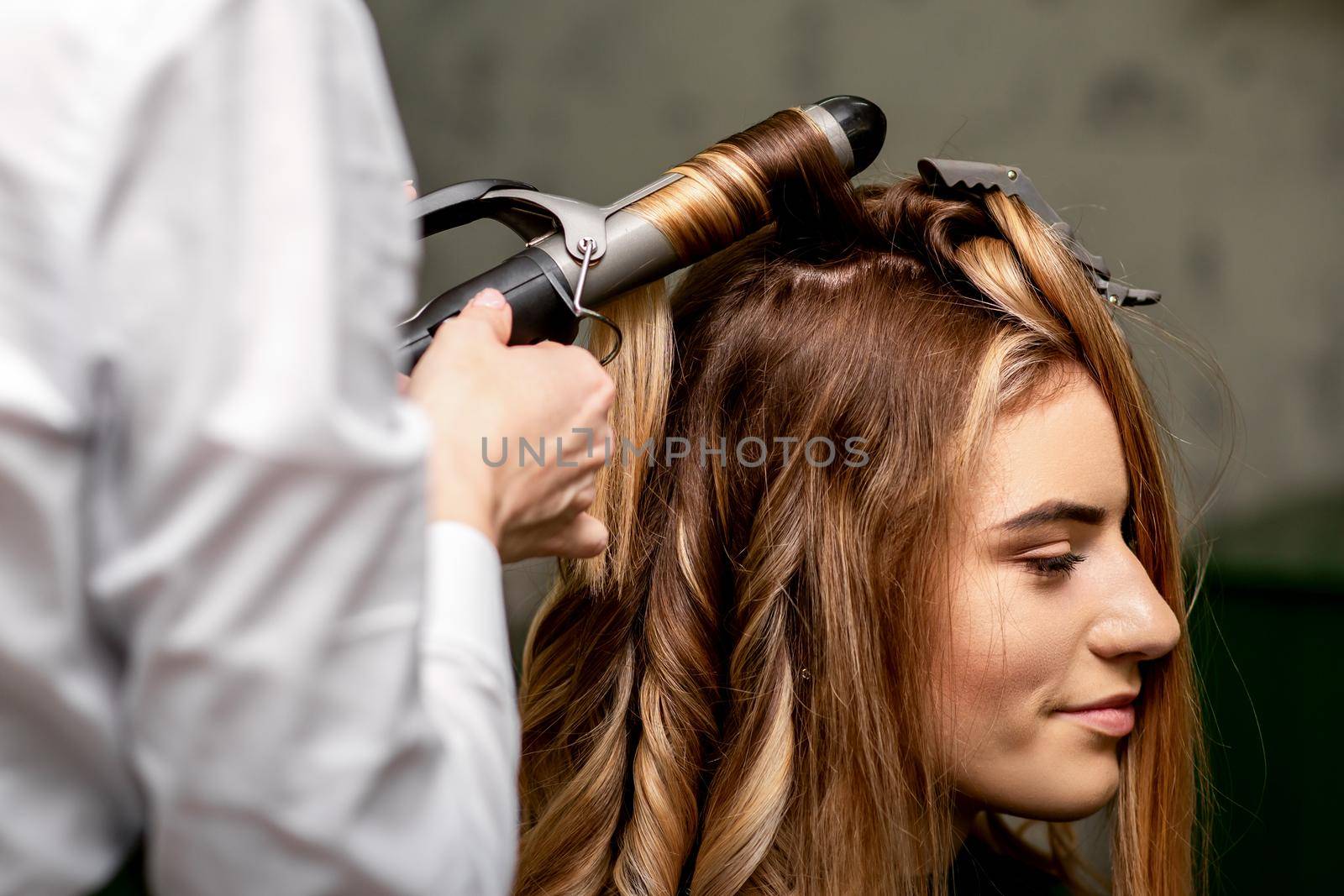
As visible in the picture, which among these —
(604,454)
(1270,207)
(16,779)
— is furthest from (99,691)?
(1270,207)

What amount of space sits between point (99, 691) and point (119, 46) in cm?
22

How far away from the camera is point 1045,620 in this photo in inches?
33.7

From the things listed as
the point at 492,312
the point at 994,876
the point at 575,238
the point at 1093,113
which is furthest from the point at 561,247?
the point at 1093,113

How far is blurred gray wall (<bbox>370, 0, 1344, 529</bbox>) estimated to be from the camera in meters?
1.42

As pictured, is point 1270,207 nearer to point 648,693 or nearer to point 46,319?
point 648,693

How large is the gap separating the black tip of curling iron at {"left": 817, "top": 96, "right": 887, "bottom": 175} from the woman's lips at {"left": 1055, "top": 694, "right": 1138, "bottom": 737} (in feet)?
1.61

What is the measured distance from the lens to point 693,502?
3.12 feet

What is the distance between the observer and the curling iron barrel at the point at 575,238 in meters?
0.74

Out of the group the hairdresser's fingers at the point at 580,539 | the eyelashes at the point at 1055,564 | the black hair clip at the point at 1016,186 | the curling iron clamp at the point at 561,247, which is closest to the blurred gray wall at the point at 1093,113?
the black hair clip at the point at 1016,186

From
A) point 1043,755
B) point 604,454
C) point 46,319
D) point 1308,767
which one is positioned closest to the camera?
point 46,319

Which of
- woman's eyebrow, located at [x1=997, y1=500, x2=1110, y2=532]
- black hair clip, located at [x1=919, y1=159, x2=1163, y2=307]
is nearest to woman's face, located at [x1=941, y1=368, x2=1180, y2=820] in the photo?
woman's eyebrow, located at [x1=997, y1=500, x2=1110, y2=532]

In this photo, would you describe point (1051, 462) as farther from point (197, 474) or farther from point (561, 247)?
point (197, 474)

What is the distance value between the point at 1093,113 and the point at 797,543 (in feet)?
2.82

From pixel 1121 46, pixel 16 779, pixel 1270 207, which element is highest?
pixel 1121 46
